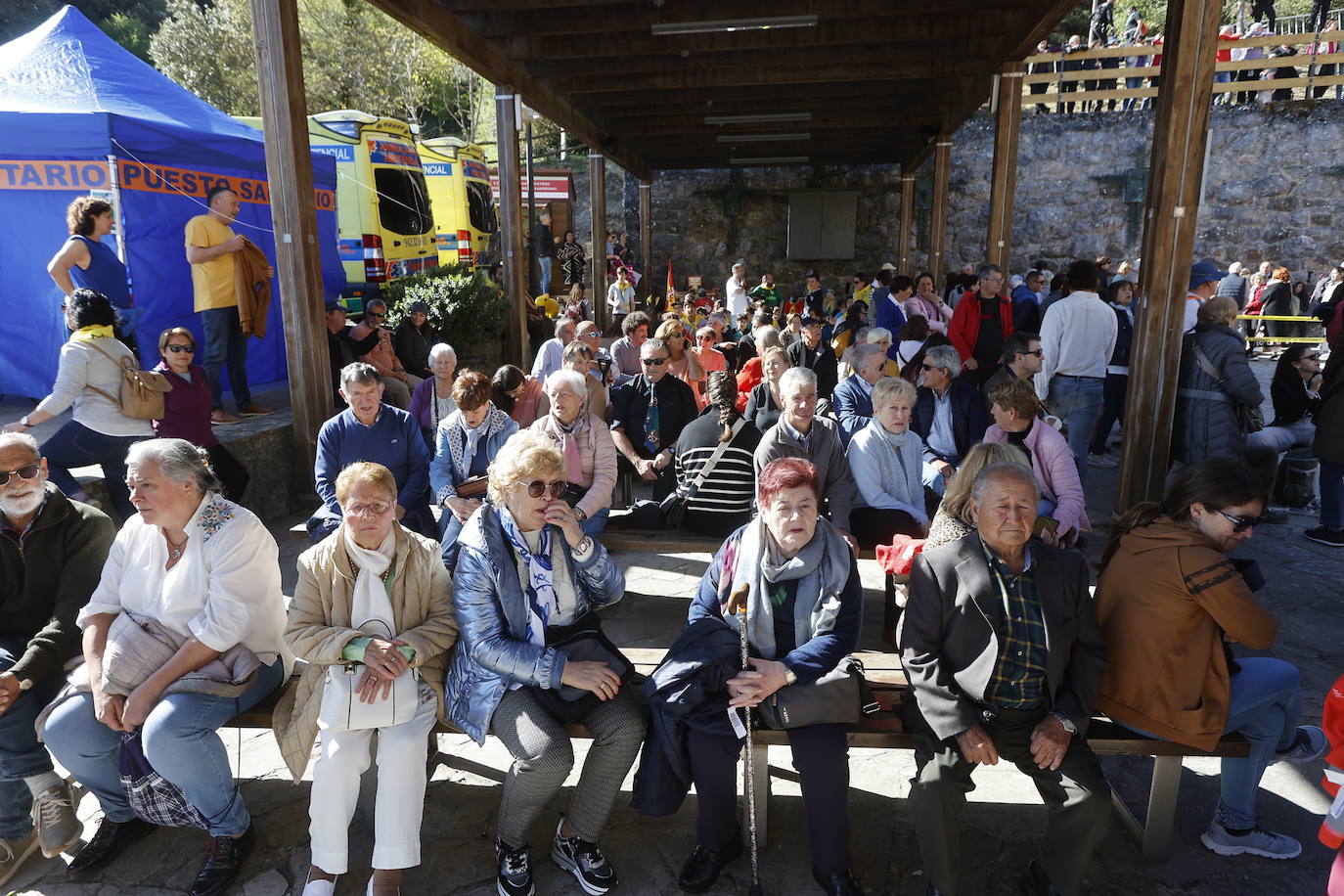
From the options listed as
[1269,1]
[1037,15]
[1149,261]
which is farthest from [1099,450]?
[1269,1]

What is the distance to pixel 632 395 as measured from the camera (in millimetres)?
5367

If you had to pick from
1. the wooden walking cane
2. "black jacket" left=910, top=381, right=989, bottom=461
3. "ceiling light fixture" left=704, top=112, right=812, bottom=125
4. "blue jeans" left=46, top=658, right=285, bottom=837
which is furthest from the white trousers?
"ceiling light fixture" left=704, top=112, right=812, bottom=125

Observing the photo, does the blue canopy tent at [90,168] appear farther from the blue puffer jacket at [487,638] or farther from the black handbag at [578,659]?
the black handbag at [578,659]

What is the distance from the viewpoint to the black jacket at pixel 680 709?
2609mm

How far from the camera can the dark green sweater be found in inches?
114

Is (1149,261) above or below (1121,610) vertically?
above

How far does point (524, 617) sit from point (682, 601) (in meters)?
2.00

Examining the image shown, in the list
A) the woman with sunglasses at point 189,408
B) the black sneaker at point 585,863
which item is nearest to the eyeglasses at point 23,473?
the woman with sunglasses at point 189,408

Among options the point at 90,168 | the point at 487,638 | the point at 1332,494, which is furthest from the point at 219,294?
the point at 1332,494

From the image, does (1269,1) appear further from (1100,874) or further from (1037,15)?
(1100,874)

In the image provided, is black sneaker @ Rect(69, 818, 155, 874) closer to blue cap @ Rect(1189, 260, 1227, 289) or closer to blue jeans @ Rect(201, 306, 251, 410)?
blue jeans @ Rect(201, 306, 251, 410)

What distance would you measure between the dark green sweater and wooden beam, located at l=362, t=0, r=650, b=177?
4.27 m

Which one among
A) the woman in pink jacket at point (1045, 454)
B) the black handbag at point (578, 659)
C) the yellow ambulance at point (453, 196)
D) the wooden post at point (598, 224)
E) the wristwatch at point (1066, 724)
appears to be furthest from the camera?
the yellow ambulance at point (453, 196)

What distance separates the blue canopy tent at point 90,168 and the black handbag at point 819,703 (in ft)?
22.5
